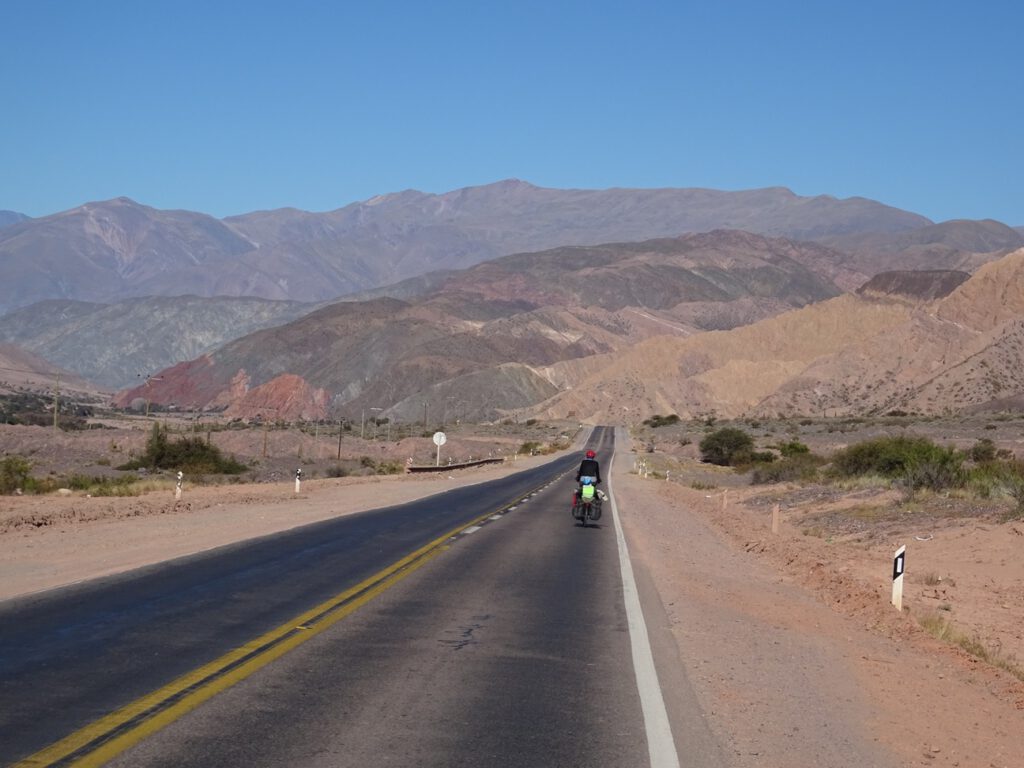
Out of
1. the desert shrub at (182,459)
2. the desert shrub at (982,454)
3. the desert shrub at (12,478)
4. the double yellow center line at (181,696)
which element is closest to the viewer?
the double yellow center line at (181,696)

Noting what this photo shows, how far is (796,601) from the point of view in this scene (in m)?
15.8

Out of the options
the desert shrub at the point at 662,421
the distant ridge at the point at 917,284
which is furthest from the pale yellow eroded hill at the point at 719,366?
the desert shrub at the point at 662,421

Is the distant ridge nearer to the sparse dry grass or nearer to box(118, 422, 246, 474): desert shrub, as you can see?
box(118, 422, 246, 474): desert shrub

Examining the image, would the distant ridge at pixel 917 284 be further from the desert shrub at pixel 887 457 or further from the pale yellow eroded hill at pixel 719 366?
the desert shrub at pixel 887 457

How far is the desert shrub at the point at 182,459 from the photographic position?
54.2m

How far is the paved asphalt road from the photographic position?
7.04 metres

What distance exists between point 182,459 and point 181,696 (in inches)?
1936

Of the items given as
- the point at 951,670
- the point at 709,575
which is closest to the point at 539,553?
the point at 709,575

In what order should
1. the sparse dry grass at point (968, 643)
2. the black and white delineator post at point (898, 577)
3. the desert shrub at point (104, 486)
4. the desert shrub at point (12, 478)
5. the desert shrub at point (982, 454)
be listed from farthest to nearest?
1. the desert shrub at point (982, 454)
2. the desert shrub at point (12, 478)
3. the desert shrub at point (104, 486)
4. the black and white delineator post at point (898, 577)
5. the sparse dry grass at point (968, 643)

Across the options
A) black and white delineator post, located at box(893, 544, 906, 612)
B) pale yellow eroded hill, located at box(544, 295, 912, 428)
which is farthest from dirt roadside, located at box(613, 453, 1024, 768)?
pale yellow eroded hill, located at box(544, 295, 912, 428)

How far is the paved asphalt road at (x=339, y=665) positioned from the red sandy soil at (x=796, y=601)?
2.79 ft

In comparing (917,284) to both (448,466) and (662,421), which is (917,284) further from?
(448,466)

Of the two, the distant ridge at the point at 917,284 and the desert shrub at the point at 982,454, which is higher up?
the distant ridge at the point at 917,284

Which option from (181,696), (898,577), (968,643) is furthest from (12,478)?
(181,696)
